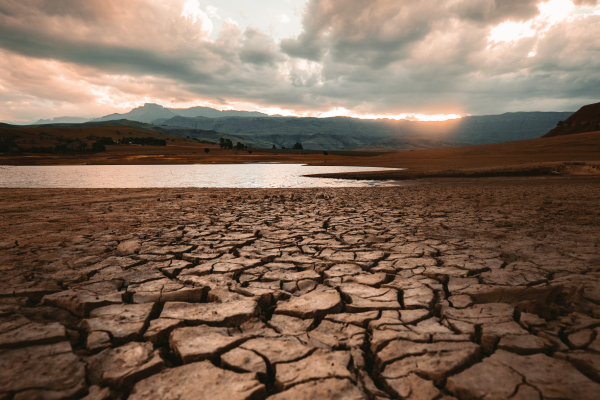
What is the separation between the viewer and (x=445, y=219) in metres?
5.26

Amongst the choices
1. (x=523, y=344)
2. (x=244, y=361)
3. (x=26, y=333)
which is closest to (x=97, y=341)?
(x=26, y=333)

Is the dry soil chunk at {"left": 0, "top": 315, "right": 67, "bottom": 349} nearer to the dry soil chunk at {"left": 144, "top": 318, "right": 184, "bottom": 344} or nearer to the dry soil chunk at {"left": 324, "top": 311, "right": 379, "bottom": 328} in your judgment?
the dry soil chunk at {"left": 144, "top": 318, "right": 184, "bottom": 344}

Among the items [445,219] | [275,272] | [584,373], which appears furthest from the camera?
[445,219]

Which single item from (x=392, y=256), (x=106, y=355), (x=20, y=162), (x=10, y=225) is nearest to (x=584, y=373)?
(x=392, y=256)

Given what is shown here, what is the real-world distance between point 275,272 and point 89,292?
146 centimetres

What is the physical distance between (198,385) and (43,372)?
2.44 ft

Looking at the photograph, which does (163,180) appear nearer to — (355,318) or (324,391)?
(355,318)

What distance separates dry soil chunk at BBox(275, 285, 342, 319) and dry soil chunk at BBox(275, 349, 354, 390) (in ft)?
1.45

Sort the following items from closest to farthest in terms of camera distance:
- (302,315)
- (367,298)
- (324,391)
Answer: (324,391)
(302,315)
(367,298)

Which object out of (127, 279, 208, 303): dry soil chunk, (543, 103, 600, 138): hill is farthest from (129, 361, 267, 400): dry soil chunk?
(543, 103, 600, 138): hill

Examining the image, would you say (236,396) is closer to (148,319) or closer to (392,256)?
(148,319)

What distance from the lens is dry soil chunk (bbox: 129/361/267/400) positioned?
132cm

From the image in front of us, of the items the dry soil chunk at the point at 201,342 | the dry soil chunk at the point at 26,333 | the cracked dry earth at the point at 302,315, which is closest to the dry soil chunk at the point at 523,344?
the cracked dry earth at the point at 302,315

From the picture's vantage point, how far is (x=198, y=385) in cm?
139
